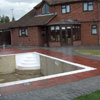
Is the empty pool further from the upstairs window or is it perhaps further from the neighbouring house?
the upstairs window

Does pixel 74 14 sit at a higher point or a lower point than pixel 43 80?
higher

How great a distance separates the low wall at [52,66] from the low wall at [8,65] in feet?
9.01

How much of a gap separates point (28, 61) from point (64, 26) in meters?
9.55

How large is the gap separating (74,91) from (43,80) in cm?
160

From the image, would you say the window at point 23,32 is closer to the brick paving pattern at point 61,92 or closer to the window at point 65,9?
the window at point 65,9

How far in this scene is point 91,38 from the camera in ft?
80.7

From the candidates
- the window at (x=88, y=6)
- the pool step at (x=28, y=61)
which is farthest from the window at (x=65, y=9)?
the pool step at (x=28, y=61)

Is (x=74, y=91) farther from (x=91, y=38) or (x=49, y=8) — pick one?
(x=49, y=8)

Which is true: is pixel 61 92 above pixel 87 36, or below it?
below

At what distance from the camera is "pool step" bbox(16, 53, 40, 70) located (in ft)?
48.0

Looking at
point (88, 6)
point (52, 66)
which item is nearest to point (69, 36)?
point (88, 6)

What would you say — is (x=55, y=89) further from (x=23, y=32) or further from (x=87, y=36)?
(x=23, y=32)

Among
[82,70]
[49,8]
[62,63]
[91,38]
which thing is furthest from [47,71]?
[49,8]

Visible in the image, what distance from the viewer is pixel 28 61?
15172mm
